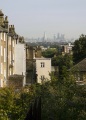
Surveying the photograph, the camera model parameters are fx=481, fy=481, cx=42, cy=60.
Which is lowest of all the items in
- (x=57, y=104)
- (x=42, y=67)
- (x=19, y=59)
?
(x=57, y=104)

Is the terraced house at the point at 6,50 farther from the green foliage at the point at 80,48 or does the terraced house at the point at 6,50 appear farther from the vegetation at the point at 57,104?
the green foliage at the point at 80,48

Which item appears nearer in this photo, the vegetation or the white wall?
the vegetation

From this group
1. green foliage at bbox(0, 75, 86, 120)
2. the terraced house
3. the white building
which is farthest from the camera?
the white building

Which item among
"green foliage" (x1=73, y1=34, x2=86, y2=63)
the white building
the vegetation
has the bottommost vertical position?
the vegetation

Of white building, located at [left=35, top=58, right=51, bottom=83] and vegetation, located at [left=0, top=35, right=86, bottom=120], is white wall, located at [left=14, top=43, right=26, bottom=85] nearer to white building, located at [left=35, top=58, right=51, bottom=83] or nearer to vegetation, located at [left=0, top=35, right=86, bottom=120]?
white building, located at [left=35, top=58, right=51, bottom=83]

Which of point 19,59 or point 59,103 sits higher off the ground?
point 19,59

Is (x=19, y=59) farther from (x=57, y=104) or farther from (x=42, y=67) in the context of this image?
(x=57, y=104)

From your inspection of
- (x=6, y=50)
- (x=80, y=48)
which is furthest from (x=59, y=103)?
(x=80, y=48)

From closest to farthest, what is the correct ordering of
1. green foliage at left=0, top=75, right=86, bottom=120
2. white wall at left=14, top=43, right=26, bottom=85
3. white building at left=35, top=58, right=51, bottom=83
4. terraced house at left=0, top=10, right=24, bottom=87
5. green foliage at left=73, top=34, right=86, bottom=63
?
1. green foliage at left=0, top=75, right=86, bottom=120
2. terraced house at left=0, top=10, right=24, bottom=87
3. white wall at left=14, top=43, right=26, bottom=85
4. white building at left=35, top=58, right=51, bottom=83
5. green foliage at left=73, top=34, right=86, bottom=63

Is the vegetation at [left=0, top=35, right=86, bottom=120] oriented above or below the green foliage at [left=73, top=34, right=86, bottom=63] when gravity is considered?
below

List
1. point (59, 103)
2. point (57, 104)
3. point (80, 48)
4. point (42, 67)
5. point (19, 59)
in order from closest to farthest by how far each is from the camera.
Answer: point (57, 104) → point (59, 103) → point (19, 59) → point (42, 67) → point (80, 48)

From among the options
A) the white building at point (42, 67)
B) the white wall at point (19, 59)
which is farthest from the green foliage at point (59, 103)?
the white building at point (42, 67)

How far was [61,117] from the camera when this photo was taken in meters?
24.1

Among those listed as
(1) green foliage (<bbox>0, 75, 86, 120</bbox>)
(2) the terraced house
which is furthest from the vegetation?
(2) the terraced house
